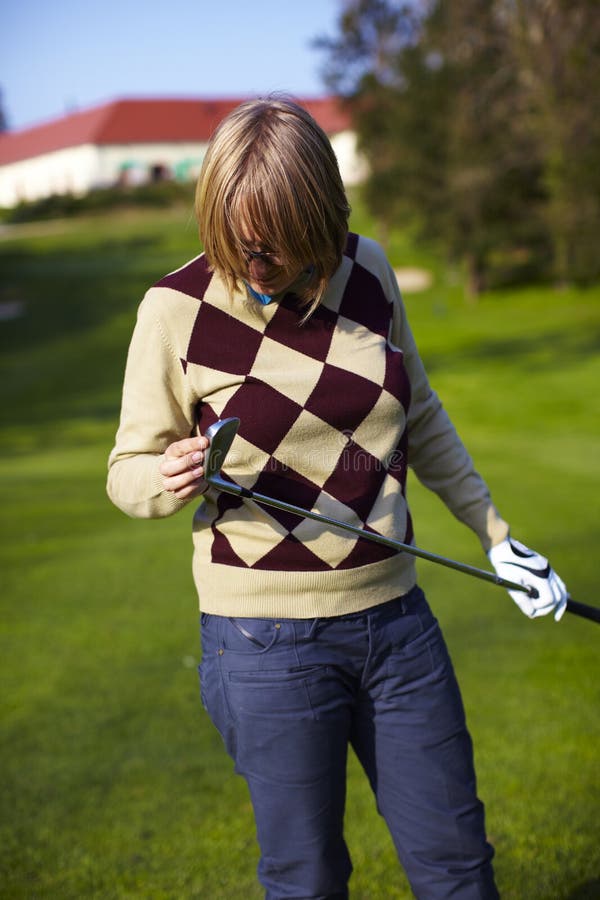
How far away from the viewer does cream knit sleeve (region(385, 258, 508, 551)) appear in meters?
2.23

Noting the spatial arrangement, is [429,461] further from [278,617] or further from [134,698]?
[134,698]

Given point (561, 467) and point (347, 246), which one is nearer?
point (347, 246)

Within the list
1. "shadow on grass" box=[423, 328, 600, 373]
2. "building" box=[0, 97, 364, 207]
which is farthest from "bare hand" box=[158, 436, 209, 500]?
"building" box=[0, 97, 364, 207]

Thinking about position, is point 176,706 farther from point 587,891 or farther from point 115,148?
point 115,148

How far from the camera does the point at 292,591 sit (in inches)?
75.6

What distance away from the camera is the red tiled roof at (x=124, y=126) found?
207ft

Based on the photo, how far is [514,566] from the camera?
2350 mm

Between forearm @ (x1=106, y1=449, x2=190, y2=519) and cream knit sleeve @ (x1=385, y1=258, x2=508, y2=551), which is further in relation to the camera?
cream knit sleeve @ (x1=385, y1=258, x2=508, y2=551)

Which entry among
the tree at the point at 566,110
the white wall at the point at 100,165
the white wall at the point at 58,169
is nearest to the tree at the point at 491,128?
the tree at the point at 566,110

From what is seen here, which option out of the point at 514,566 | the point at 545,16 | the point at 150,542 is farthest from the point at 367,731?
the point at 545,16

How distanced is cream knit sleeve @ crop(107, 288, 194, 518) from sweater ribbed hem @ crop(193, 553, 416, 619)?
0.18m

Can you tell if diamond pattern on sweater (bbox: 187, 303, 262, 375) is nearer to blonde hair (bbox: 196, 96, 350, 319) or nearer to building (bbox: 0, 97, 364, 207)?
blonde hair (bbox: 196, 96, 350, 319)

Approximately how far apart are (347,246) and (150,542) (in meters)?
5.21

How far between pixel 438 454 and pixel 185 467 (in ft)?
2.38
